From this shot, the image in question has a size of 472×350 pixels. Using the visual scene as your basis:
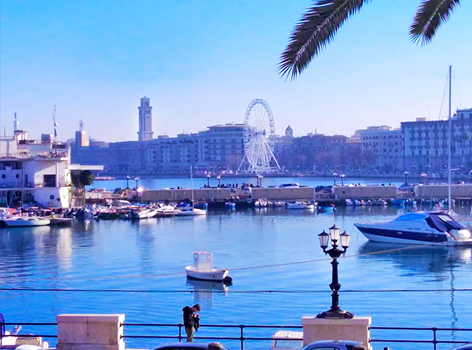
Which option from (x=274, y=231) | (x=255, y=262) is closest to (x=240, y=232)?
(x=274, y=231)

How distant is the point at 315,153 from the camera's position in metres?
158

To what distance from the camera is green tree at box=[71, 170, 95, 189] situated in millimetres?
55500

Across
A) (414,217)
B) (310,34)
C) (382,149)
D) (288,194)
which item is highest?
(382,149)

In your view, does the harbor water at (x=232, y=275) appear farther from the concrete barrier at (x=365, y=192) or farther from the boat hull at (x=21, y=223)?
the concrete barrier at (x=365, y=192)

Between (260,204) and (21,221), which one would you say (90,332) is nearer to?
(21,221)

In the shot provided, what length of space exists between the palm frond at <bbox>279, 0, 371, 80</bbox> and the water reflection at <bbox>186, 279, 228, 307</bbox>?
1454 centimetres

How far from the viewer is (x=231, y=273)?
26.9 meters

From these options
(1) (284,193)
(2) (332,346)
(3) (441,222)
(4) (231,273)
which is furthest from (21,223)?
(2) (332,346)

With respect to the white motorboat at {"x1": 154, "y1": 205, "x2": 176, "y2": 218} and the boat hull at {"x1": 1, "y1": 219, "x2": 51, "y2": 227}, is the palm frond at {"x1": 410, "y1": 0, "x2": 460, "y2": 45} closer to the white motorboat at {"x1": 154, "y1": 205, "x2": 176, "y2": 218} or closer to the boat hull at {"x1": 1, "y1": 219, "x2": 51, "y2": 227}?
the boat hull at {"x1": 1, "y1": 219, "x2": 51, "y2": 227}

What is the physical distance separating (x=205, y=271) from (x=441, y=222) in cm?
1280

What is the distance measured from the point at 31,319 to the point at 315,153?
459ft

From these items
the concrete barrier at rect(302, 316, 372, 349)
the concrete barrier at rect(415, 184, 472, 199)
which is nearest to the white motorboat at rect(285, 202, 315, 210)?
the concrete barrier at rect(415, 184, 472, 199)

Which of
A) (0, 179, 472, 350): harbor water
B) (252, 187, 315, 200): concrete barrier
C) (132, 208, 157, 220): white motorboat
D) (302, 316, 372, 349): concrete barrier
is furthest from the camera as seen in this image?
(252, 187, 315, 200): concrete barrier

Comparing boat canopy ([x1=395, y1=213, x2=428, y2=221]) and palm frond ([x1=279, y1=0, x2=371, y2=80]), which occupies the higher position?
palm frond ([x1=279, y1=0, x2=371, y2=80])
